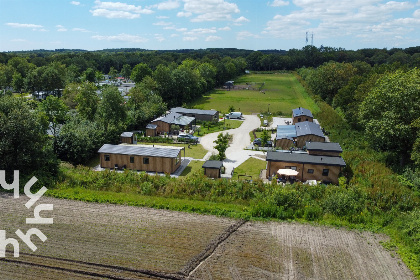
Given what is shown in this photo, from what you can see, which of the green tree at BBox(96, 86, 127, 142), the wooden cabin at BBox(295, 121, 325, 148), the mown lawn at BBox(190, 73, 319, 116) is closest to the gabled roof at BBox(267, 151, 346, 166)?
the wooden cabin at BBox(295, 121, 325, 148)

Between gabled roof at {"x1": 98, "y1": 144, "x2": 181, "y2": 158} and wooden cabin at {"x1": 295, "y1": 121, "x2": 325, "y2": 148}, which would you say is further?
wooden cabin at {"x1": 295, "y1": 121, "x2": 325, "y2": 148}

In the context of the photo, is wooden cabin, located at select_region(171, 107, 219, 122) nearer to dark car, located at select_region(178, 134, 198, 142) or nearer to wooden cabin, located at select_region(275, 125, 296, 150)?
dark car, located at select_region(178, 134, 198, 142)

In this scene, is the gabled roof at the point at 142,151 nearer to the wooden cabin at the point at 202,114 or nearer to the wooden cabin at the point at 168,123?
the wooden cabin at the point at 168,123

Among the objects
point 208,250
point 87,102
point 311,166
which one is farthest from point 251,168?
point 87,102

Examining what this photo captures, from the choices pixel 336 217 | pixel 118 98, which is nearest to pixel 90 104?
pixel 118 98

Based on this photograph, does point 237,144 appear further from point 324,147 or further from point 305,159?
point 305,159

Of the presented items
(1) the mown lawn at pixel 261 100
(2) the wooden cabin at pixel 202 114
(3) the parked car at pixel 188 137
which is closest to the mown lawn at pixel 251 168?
(3) the parked car at pixel 188 137
